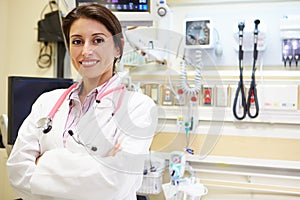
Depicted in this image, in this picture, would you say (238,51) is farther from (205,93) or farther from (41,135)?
(41,135)

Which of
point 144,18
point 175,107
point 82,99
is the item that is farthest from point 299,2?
point 82,99

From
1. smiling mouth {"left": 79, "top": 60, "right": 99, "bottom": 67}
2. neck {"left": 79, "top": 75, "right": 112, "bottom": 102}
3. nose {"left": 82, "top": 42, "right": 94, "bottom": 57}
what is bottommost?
neck {"left": 79, "top": 75, "right": 112, "bottom": 102}

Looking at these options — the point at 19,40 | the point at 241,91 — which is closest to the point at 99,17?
the point at 241,91

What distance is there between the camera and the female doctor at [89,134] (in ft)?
3.42

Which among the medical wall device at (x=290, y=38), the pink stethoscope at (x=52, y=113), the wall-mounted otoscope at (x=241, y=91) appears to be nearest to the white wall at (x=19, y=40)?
the pink stethoscope at (x=52, y=113)

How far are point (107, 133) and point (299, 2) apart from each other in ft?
5.51

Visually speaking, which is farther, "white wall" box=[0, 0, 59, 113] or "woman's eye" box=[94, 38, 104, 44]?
"white wall" box=[0, 0, 59, 113]

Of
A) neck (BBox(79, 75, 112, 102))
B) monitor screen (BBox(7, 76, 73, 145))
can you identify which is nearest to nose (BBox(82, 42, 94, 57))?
neck (BBox(79, 75, 112, 102))

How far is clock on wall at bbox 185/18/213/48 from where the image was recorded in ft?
6.91

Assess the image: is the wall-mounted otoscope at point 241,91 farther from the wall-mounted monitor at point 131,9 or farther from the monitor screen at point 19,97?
the monitor screen at point 19,97

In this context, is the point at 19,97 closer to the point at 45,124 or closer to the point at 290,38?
the point at 45,124

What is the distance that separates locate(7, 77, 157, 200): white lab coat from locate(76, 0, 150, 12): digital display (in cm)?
42

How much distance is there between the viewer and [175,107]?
2232mm

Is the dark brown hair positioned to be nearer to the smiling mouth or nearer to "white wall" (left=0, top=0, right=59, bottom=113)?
the smiling mouth
